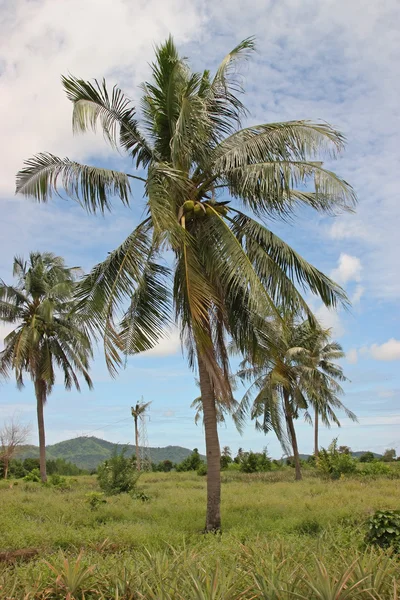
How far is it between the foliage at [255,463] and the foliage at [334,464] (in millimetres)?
5579

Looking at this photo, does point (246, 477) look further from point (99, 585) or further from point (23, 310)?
point (99, 585)

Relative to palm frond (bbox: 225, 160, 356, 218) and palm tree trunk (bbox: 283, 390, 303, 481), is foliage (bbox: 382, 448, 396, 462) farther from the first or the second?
palm frond (bbox: 225, 160, 356, 218)

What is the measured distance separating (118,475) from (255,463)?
13521 millimetres

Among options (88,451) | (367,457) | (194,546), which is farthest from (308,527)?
(88,451)

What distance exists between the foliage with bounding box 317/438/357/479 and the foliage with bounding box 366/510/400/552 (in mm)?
16986

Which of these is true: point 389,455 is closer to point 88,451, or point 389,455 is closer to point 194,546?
point 194,546

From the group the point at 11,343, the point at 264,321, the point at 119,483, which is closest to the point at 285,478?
the point at 119,483

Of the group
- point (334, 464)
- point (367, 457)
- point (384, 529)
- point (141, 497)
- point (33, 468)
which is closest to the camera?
point (384, 529)

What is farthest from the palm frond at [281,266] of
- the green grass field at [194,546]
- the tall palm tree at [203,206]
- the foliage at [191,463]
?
the foliage at [191,463]

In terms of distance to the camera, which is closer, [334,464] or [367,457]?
[334,464]

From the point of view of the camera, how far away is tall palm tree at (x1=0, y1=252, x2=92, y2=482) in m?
22.2

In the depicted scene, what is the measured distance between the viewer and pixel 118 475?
1847 cm

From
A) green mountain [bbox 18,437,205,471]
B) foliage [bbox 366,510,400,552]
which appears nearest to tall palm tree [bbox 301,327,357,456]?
foliage [bbox 366,510,400,552]

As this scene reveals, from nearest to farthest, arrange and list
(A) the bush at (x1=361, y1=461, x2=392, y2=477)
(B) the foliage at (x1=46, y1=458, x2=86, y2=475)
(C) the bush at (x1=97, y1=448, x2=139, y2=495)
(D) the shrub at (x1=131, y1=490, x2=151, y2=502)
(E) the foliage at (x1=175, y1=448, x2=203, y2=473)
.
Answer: (D) the shrub at (x1=131, y1=490, x2=151, y2=502), (C) the bush at (x1=97, y1=448, x2=139, y2=495), (A) the bush at (x1=361, y1=461, x2=392, y2=477), (E) the foliage at (x1=175, y1=448, x2=203, y2=473), (B) the foliage at (x1=46, y1=458, x2=86, y2=475)
